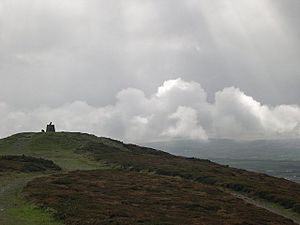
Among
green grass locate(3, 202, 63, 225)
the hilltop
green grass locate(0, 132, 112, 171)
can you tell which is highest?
green grass locate(0, 132, 112, 171)

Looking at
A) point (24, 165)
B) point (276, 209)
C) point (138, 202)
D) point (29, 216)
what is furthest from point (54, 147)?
point (29, 216)

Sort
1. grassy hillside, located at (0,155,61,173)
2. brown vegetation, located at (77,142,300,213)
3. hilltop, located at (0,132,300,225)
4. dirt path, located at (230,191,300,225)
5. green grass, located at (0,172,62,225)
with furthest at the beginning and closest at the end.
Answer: grassy hillside, located at (0,155,61,173)
brown vegetation, located at (77,142,300,213)
dirt path, located at (230,191,300,225)
hilltop, located at (0,132,300,225)
green grass, located at (0,172,62,225)

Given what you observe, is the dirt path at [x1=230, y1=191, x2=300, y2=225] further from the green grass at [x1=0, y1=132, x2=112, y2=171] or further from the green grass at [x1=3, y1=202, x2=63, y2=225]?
the green grass at [x1=0, y1=132, x2=112, y2=171]

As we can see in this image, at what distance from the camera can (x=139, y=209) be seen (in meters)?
37.9

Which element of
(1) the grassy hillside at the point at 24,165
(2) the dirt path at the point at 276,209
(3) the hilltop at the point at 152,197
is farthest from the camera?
(1) the grassy hillside at the point at 24,165

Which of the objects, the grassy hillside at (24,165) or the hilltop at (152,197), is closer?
the hilltop at (152,197)

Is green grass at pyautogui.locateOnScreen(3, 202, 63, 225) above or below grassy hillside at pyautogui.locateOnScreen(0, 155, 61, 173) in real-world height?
below

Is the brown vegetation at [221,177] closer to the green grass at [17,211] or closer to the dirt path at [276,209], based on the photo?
the dirt path at [276,209]

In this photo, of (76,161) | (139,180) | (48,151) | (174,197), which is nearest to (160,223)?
(174,197)

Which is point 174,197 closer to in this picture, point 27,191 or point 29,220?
point 27,191

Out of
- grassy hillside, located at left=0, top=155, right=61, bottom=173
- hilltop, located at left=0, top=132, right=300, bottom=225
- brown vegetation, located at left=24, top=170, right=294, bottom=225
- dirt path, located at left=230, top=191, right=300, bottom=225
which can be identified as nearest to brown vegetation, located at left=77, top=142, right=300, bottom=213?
hilltop, located at left=0, top=132, right=300, bottom=225

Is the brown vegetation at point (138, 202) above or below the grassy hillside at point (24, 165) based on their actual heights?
below

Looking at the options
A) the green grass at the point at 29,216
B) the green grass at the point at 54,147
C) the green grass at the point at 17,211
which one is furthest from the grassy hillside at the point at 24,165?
the green grass at the point at 29,216

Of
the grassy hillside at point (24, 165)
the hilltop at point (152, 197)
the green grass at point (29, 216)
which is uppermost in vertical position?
the grassy hillside at point (24, 165)
